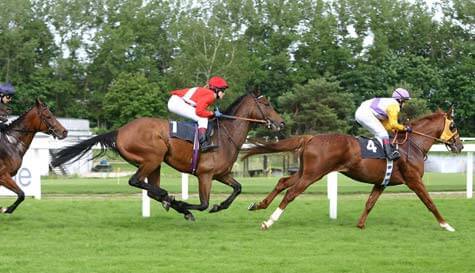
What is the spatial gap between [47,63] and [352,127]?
1065 inches

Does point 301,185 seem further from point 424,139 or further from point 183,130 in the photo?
point 424,139

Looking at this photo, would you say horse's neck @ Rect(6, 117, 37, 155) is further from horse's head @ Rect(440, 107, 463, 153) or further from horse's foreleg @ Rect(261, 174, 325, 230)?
horse's head @ Rect(440, 107, 463, 153)

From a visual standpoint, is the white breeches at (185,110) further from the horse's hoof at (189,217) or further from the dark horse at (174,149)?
the horse's hoof at (189,217)

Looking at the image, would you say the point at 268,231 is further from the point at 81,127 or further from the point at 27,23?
the point at 27,23

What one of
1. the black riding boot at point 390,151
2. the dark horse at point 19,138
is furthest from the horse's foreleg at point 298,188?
the dark horse at point 19,138

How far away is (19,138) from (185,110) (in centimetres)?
253

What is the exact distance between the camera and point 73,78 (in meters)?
61.8

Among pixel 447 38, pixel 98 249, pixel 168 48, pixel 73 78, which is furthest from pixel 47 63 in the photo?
pixel 98 249

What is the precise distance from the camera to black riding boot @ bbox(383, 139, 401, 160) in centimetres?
1073

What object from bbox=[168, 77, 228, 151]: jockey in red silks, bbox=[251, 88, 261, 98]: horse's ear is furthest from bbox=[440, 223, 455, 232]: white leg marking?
bbox=[168, 77, 228, 151]: jockey in red silks

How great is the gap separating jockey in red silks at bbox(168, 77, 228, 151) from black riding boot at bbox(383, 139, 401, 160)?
2323 mm

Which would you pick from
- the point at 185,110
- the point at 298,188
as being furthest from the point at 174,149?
the point at 298,188

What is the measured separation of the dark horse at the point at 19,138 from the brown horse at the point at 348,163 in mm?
2987

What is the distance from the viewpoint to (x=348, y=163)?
10.7m
